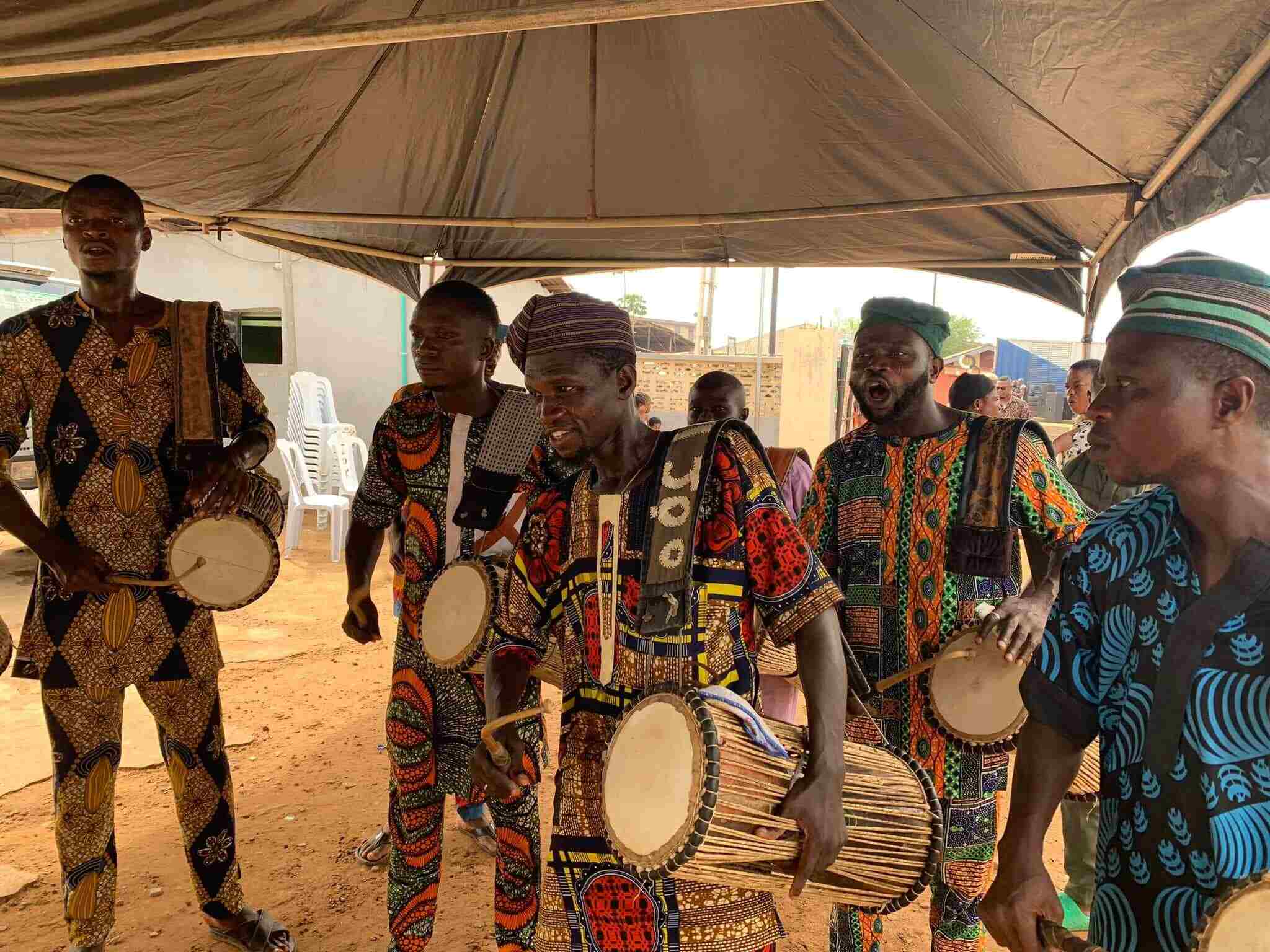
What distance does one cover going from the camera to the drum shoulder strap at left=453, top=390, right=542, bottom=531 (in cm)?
288

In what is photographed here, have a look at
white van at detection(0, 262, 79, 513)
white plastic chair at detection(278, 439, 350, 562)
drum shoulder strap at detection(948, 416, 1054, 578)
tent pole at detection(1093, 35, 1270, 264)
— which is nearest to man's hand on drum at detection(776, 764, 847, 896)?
drum shoulder strap at detection(948, 416, 1054, 578)

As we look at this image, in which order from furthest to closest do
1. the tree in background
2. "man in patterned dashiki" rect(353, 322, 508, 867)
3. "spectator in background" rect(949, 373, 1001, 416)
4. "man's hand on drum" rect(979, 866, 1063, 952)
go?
the tree in background
"spectator in background" rect(949, 373, 1001, 416)
"man in patterned dashiki" rect(353, 322, 508, 867)
"man's hand on drum" rect(979, 866, 1063, 952)

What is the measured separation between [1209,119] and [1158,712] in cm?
186

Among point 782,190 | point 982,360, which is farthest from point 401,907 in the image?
point 982,360

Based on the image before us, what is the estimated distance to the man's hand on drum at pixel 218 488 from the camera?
2887mm

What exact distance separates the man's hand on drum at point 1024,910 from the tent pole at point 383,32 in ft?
5.56

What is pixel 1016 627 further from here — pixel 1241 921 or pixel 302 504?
pixel 302 504

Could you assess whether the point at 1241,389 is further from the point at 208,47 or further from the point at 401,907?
the point at 401,907

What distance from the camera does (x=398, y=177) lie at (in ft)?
14.1

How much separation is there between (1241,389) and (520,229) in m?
4.43

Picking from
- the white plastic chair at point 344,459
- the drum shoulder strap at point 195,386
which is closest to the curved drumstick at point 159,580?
the drum shoulder strap at point 195,386

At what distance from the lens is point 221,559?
2.88m

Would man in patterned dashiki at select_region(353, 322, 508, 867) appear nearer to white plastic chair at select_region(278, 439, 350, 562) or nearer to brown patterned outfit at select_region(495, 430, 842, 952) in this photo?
brown patterned outfit at select_region(495, 430, 842, 952)

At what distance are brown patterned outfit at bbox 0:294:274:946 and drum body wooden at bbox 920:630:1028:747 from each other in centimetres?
252
